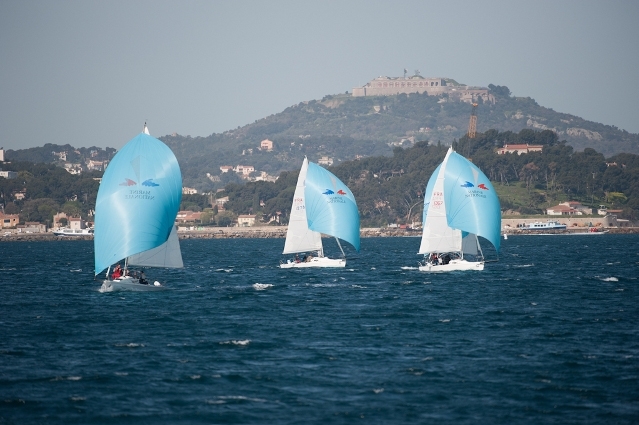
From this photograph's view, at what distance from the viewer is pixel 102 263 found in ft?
162

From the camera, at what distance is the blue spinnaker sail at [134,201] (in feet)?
160

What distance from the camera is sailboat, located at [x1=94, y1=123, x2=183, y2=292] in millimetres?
48781

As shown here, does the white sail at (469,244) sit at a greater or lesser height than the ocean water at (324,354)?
greater

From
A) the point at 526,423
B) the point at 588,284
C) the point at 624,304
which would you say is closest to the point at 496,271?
the point at 588,284

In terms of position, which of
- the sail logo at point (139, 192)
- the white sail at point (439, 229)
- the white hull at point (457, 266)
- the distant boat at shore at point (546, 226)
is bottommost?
the white hull at point (457, 266)

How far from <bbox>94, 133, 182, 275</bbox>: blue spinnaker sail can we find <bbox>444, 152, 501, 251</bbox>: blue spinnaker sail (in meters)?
21.7

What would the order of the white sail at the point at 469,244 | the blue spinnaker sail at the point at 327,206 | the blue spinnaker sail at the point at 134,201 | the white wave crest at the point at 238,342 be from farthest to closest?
the blue spinnaker sail at the point at 327,206
the white sail at the point at 469,244
the blue spinnaker sail at the point at 134,201
the white wave crest at the point at 238,342

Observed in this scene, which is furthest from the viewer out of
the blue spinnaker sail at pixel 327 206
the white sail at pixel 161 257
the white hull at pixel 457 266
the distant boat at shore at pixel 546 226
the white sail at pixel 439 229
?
the distant boat at shore at pixel 546 226

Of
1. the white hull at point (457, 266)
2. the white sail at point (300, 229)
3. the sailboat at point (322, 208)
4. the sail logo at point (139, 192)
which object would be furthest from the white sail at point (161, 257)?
the white hull at point (457, 266)

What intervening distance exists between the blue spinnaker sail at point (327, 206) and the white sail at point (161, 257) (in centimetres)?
1985

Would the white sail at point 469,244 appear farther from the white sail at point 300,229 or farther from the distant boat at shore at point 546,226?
the distant boat at shore at point 546,226

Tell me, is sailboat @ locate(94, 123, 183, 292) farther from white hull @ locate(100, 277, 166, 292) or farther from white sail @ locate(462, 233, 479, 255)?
white sail @ locate(462, 233, 479, 255)

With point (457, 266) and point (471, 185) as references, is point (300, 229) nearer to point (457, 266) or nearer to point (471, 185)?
point (457, 266)

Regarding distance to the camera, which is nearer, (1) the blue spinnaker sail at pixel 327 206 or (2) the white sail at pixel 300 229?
(1) the blue spinnaker sail at pixel 327 206
